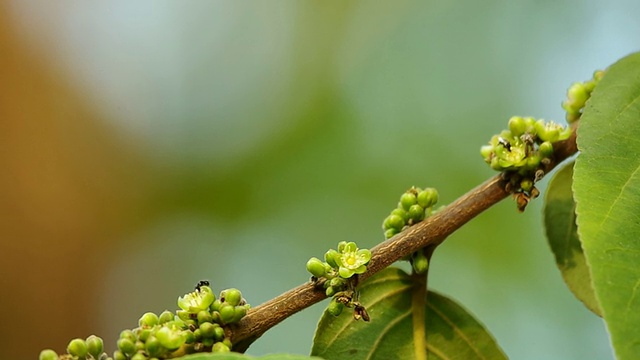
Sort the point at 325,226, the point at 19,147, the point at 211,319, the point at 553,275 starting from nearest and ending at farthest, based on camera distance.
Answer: the point at 211,319 < the point at 553,275 < the point at 19,147 < the point at 325,226

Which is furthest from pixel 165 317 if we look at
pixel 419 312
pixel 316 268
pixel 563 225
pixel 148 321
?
pixel 563 225

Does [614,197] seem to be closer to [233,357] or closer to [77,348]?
[233,357]

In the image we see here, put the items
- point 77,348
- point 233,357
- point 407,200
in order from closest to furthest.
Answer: point 233,357 → point 77,348 → point 407,200

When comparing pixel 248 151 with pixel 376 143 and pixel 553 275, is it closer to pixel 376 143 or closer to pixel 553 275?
pixel 376 143

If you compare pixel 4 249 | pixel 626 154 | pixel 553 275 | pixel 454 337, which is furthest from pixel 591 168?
pixel 4 249

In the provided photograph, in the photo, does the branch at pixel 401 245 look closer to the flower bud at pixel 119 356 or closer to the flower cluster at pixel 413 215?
the flower cluster at pixel 413 215
